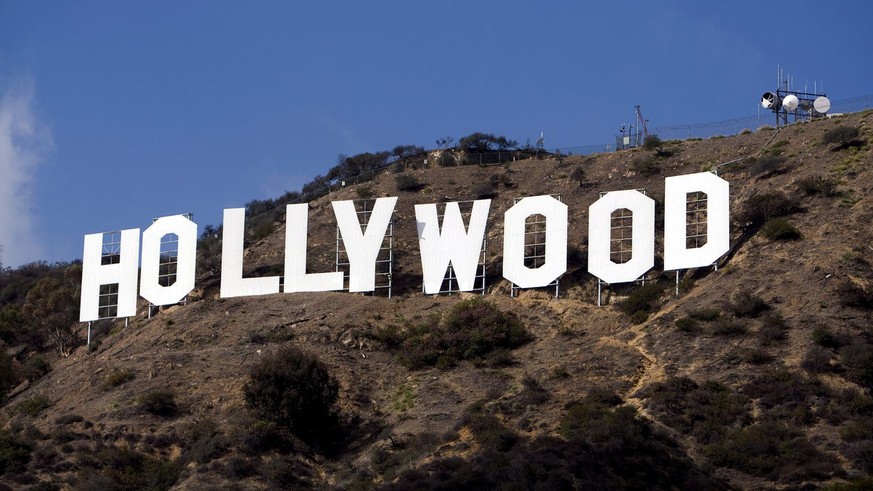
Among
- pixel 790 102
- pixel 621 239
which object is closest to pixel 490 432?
pixel 621 239

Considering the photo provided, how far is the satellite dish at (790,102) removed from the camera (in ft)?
231

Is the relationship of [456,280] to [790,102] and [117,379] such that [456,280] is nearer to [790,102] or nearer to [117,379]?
[117,379]

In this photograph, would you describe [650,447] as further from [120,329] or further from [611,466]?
[120,329]

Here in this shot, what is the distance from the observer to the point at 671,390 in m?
48.1

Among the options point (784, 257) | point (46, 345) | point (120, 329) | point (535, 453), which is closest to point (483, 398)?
point (535, 453)

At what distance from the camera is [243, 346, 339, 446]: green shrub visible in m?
50.0

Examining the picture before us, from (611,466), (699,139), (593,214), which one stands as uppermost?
(699,139)

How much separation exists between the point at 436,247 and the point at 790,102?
21231 millimetres

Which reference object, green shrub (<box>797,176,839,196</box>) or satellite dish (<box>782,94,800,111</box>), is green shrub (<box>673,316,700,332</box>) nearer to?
green shrub (<box>797,176,839,196</box>)

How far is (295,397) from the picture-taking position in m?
50.0

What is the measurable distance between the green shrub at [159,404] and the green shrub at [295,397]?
2992 mm

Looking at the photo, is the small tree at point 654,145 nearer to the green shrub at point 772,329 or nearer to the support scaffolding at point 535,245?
the support scaffolding at point 535,245

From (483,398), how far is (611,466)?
25.2 ft

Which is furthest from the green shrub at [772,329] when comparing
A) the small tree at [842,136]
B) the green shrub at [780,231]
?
the small tree at [842,136]
